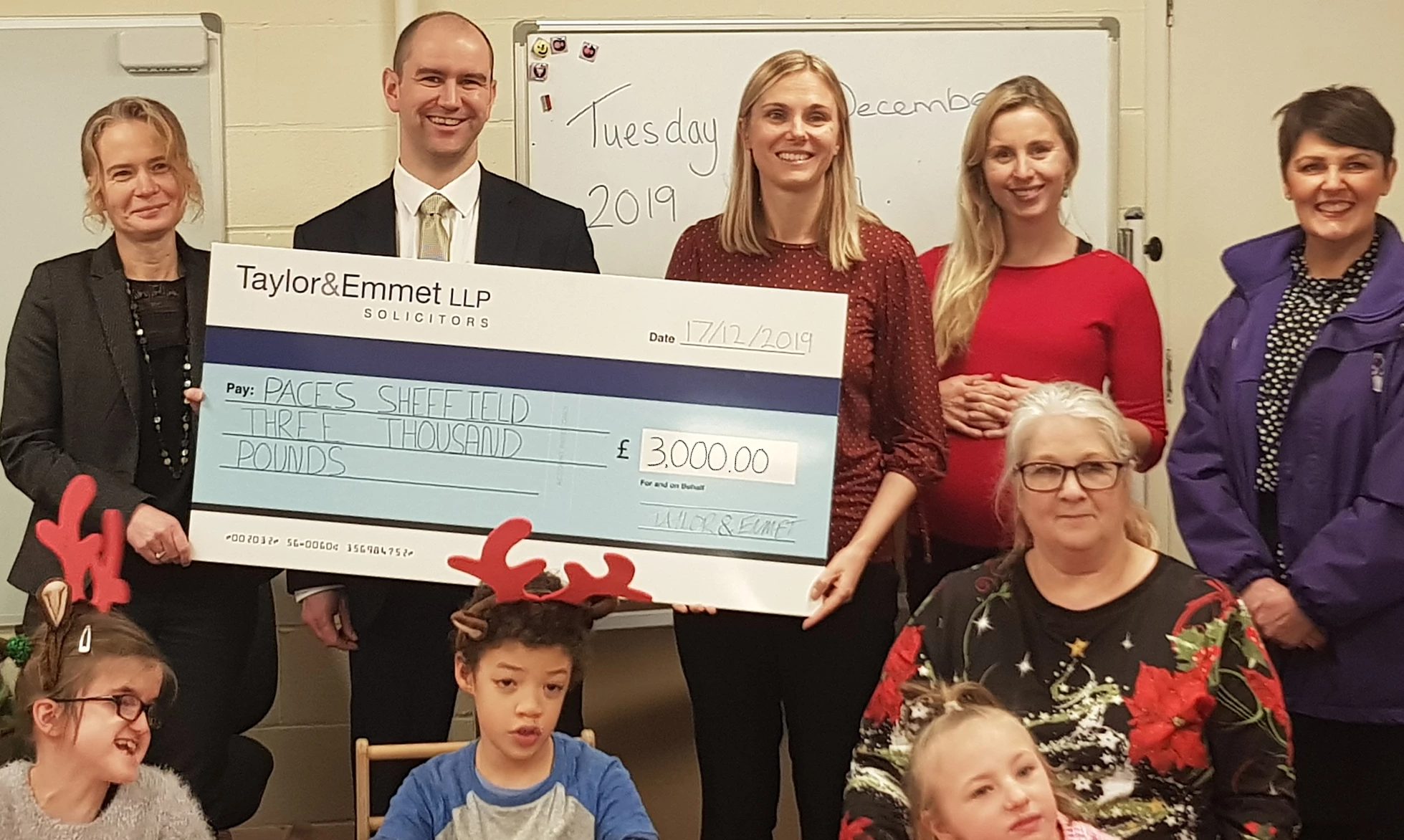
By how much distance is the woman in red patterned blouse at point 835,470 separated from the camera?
227 centimetres

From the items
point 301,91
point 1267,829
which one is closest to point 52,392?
point 301,91

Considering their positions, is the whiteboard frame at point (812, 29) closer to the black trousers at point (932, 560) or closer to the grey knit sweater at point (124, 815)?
the black trousers at point (932, 560)

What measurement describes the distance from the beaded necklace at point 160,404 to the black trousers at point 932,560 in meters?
1.33

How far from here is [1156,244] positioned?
3207 mm

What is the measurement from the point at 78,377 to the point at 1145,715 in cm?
180

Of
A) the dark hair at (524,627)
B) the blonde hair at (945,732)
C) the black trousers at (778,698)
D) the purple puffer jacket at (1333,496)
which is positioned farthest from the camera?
the black trousers at (778,698)

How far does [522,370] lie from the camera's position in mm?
2240

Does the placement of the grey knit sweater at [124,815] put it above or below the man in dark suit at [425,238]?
below

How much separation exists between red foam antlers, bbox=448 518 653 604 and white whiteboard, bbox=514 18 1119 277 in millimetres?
1318

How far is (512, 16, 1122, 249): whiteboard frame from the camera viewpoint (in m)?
3.10

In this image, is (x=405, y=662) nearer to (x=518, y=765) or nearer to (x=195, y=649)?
(x=195, y=649)
